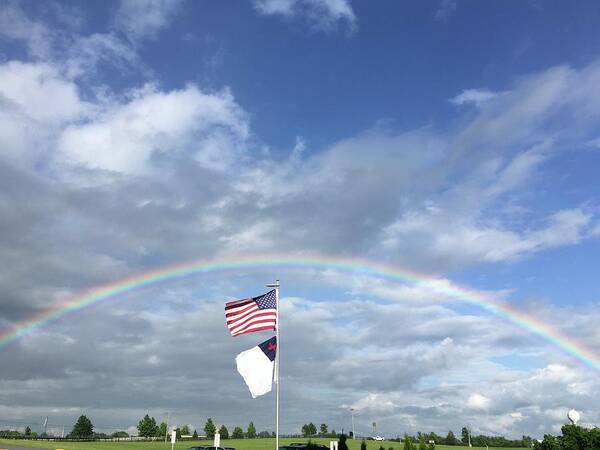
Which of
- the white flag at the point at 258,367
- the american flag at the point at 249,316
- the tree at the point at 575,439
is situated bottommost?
the tree at the point at 575,439

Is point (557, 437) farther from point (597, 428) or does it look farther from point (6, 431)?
point (6, 431)

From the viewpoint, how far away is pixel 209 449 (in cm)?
5009

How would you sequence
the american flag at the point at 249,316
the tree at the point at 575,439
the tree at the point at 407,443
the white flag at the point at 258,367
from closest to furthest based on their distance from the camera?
1. the white flag at the point at 258,367
2. the american flag at the point at 249,316
3. the tree at the point at 407,443
4. the tree at the point at 575,439

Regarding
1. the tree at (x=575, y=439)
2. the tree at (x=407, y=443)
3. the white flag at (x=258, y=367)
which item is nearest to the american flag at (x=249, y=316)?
the white flag at (x=258, y=367)

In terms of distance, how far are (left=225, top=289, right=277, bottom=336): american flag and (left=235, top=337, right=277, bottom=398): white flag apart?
104cm

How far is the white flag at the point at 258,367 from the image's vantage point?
26.9 m

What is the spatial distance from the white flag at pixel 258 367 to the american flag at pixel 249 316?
3.42 feet

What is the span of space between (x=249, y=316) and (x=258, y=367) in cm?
260

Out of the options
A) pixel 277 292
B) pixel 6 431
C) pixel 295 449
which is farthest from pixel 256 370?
pixel 6 431

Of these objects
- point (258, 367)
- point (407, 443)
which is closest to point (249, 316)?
point (258, 367)

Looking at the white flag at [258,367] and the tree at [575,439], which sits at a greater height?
the white flag at [258,367]

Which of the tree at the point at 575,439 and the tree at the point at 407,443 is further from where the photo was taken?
the tree at the point at 575,439

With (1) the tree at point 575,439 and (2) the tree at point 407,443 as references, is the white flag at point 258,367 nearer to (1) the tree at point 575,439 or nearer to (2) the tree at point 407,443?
(2) the tree at point 407,443

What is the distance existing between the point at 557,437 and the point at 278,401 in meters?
59.1
